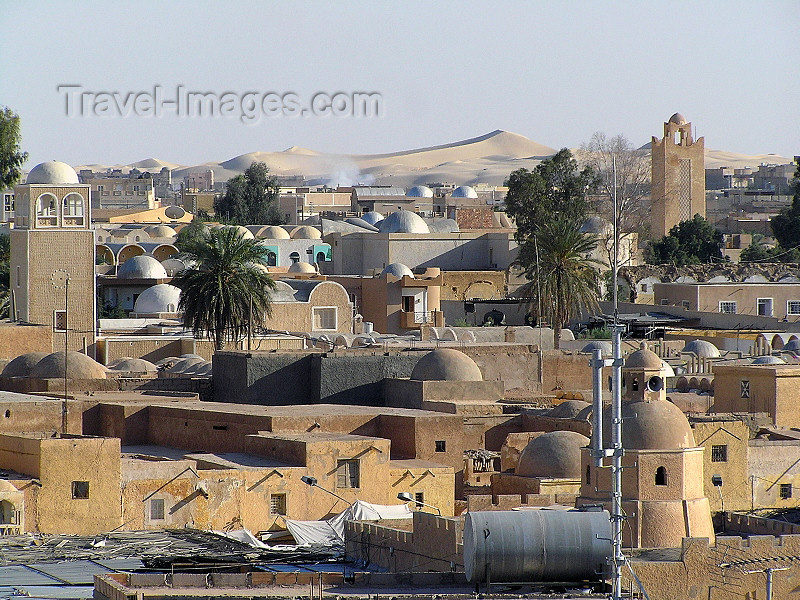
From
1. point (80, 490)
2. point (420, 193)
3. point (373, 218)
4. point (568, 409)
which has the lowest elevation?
point (80, 490)

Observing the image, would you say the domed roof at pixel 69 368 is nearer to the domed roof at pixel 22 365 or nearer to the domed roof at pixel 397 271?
the domed roof at pixel 22 365

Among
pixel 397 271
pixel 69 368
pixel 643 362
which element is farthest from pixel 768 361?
pixel 397 271

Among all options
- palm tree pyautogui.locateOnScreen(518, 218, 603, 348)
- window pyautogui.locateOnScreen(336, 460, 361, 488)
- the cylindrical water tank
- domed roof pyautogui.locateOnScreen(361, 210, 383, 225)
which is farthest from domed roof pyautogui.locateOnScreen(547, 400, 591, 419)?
domed roof pyautogui.locateOnScreen(361, 210, 383, 225)

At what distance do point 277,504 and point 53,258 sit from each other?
16285mm

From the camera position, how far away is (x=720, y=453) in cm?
2789

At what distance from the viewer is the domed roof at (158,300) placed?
48750mm

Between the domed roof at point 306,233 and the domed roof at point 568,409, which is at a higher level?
the domed roof at point 306,233

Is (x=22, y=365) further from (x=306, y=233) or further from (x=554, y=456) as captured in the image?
(x=306, y=233)

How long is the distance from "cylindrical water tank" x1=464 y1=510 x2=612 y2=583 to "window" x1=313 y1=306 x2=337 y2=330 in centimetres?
2823

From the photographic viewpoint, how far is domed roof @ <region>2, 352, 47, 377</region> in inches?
1335

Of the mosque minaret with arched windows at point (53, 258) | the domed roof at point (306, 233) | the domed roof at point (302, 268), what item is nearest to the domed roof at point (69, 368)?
the mosque minaret with arched windows at point (53, 258)

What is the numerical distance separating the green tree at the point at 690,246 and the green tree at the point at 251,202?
2423cm

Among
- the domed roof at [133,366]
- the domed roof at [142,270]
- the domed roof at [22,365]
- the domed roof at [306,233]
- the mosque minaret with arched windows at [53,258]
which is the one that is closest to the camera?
the domed roof at [22,365]

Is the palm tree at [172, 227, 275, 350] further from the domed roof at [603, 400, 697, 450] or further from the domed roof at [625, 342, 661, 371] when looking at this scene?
the domed roof at [603, 400, 697, 450]
